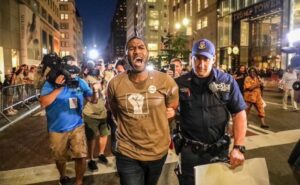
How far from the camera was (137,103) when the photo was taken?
3010 mm

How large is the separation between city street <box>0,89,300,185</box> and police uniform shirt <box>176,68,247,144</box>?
2.25 metres

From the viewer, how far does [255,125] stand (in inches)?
378

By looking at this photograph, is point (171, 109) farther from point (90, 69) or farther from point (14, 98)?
point (14, 98)

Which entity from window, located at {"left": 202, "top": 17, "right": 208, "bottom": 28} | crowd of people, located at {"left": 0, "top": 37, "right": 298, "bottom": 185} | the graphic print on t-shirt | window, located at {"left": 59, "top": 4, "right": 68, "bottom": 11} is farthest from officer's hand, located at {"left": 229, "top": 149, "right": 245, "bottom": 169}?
window, located at {"left": 59, "top": 4, "right": 68, "bottom": 11}

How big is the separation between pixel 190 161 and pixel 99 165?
3277mm

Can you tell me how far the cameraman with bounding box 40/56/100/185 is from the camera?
4.38 m

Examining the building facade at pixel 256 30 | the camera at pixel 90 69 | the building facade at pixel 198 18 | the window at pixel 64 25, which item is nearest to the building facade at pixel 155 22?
the window at pixel 64 25

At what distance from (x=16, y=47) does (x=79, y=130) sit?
107 feet

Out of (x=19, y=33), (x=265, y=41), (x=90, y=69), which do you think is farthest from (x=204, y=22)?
(x=90, y=69)

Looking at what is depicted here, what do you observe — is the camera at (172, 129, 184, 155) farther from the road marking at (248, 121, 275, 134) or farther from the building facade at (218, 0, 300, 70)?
the building facade at (218, 0, 300, 70)

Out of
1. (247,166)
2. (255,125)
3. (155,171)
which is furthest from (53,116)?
(255,125)

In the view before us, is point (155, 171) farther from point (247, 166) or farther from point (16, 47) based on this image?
point (16, 47)

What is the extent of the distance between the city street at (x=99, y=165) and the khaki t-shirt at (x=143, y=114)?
7.52 feet

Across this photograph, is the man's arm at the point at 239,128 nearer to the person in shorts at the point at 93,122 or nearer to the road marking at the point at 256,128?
the person in shorts at the point at 93,122
